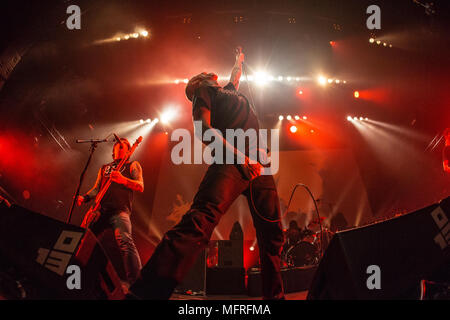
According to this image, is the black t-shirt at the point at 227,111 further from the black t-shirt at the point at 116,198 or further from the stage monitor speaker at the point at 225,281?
the stage monitor speaker at the point at 225,281

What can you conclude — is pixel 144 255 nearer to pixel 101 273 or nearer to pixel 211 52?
pixel 101 273

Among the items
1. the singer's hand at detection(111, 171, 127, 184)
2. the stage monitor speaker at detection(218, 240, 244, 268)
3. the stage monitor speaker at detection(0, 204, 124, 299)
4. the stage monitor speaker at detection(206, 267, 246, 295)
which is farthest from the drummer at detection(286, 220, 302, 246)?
the stage monitor speaker at detection(0, 204, 124, 299)

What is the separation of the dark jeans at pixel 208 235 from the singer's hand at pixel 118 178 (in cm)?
194

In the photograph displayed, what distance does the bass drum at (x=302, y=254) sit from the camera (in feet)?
17.8

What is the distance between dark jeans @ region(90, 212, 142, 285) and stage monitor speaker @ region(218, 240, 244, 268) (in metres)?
1.34

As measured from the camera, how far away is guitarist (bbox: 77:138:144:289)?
278 cm

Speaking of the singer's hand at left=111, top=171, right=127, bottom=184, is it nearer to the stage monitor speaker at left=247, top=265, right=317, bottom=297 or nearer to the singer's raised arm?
the singer's raised arm

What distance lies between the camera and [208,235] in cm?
161

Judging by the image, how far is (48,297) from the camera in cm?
133

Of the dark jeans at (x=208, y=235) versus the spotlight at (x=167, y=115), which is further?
the spotlight at (x=167, y=115)

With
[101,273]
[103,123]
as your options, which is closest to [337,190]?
[103,123]

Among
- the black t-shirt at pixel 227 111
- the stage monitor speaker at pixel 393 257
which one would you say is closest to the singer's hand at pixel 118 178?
the black t-shirt at pixel 227 111

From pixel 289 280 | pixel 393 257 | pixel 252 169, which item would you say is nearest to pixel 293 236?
pixel 289 280

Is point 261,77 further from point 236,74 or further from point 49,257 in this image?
point 49,257
